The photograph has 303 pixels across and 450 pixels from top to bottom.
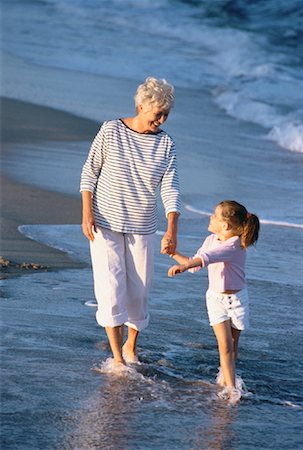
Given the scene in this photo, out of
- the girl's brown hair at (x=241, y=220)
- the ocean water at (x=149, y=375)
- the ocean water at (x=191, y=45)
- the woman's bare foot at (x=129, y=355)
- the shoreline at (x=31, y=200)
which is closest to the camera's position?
the ocean water at (x=149, y=375)

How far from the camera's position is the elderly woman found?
229 inches

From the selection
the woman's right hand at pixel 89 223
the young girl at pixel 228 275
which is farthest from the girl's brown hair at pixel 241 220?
the woman's right hand at pixel 89 223

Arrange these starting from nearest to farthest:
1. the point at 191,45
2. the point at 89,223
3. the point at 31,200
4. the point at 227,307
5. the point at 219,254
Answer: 1. the point at 219,254
2. the point at 227,307
3. the point at 89,223
4. the point at 31,200
5. the point at 191,45

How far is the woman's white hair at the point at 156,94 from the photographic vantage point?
5.63m

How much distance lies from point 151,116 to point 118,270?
0.84m

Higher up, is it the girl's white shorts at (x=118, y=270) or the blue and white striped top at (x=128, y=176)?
the blue and white striped top at (x=128, y=176)

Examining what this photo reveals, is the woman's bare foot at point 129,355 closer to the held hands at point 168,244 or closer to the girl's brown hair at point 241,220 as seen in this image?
the held hands at point 168,244

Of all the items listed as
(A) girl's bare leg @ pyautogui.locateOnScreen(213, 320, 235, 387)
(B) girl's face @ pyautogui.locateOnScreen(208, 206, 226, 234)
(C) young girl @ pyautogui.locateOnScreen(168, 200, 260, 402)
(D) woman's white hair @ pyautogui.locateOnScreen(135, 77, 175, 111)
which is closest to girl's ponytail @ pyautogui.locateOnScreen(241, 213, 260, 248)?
(C) young girl @ pyautogui.locateOnScreen(168, 200, 260, 402)

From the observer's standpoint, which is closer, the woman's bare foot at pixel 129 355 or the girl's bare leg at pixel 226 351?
the girl's bare leg at pixel 226 351

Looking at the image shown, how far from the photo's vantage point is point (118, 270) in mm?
5891

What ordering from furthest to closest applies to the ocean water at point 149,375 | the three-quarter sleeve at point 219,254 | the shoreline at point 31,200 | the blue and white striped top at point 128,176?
the shoreline at point 31,200 < the blue and white striped top at point 128,176 < the three-quarter sleeve at point 219,254 < the ocean water at point 149,375

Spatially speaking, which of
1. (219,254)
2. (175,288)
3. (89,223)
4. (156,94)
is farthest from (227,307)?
(175,288)

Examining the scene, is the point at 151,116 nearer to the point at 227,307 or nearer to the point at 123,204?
the point at 123,204

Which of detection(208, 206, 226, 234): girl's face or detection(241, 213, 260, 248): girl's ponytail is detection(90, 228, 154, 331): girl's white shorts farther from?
detection(241, 213, 260, 248): girl's ponytail
